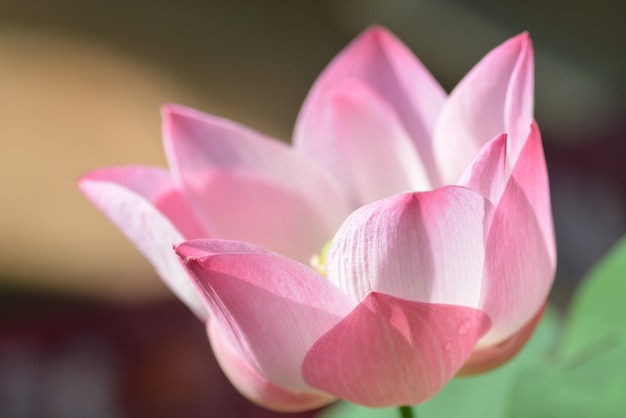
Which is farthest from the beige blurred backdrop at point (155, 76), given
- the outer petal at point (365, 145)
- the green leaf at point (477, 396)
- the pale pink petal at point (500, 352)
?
the pale pink petal at point (500, 352)

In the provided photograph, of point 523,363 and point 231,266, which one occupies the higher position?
point 231,266

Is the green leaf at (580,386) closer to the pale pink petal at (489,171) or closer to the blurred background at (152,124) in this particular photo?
the pale pink petal at (489,171)

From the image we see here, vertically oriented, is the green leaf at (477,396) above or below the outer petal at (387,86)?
below

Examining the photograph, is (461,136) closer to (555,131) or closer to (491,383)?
(491,383)

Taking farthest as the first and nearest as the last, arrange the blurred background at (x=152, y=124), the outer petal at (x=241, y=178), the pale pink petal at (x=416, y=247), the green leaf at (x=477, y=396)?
the blurred background at (x=152, y=124) < the green leaf at (x=477, y=396) < the outer petal at (x=241, y=178) < the pale pink petal at (x=416, y=247)

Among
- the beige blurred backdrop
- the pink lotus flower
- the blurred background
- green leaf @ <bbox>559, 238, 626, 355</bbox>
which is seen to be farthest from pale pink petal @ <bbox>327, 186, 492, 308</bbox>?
the beige blurred backdrop

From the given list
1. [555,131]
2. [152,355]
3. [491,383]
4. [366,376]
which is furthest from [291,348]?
[555,131]

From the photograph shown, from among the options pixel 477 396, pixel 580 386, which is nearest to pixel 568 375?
pixel 580 386
